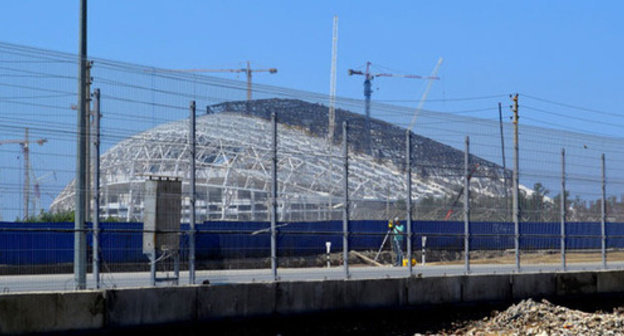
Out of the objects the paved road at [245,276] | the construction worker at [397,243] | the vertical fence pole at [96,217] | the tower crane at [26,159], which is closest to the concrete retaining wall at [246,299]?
the paved road at [245,276]

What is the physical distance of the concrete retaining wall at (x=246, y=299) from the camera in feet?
40.9

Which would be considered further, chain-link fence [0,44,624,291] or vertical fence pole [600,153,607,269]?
vertical fence pole [600,153,607,269]

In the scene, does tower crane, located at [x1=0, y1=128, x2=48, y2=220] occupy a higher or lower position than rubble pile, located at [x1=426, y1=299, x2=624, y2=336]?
higher

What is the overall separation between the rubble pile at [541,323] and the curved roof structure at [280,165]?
8.89 ft

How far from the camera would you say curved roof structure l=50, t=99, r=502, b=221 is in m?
15.6

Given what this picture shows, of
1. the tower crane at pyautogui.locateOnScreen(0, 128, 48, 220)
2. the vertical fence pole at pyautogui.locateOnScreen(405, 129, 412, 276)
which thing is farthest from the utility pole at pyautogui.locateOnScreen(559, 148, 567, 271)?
the tower crane at pyautogui.locateOnScreen(0, 128, 48, 220)

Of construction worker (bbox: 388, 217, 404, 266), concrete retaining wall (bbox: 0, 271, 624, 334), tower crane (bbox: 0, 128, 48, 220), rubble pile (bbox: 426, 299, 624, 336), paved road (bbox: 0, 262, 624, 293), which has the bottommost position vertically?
rubble pile (bbox: 426, 299, 624, 336)

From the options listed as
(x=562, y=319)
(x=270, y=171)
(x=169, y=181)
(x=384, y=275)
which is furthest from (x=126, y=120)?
(x=562, y=319)

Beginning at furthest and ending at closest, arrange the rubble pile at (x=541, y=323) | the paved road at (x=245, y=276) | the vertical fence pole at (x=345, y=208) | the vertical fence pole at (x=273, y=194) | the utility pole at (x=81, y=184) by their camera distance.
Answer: the rubble pile at (x=541, y=323)
the vertical fence pole at (x=345, y=208)
the vertical fence pole at (x=273, y=194)
the utility pole at (x=81, y=184)
the paved road at (x=245, y=276)

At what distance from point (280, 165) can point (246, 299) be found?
3.72m

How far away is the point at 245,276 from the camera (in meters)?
15.2

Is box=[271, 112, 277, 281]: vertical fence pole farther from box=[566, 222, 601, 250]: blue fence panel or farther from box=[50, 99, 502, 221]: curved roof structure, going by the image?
box=[566, 222, 601, 250]: blue fence panel

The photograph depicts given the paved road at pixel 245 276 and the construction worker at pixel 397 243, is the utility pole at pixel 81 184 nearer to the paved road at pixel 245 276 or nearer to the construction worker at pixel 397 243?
the paved road at pixel 245 276

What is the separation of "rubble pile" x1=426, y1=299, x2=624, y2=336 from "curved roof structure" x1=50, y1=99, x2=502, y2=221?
8.89ft
